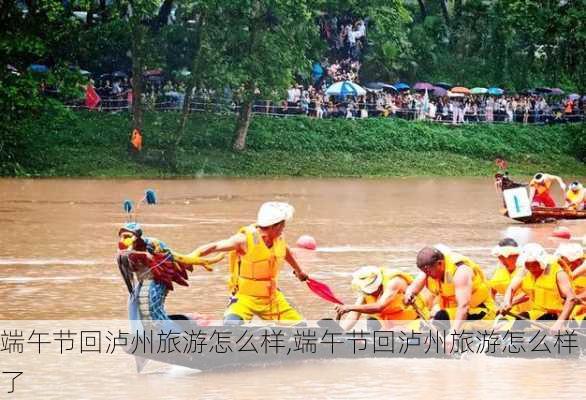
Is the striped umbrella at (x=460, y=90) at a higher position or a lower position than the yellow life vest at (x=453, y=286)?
higher

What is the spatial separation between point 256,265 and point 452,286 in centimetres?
202

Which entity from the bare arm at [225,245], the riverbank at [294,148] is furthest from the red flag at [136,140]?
the bare arm at [225,245]

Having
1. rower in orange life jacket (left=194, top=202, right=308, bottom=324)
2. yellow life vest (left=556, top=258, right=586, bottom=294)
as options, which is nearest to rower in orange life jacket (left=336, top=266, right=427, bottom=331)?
rower in orange life jacket (left=194, top=202, right=308, bottom=324)

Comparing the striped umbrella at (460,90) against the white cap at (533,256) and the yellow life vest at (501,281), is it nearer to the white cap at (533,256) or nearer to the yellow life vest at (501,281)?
the yellow life vest at (501,281)

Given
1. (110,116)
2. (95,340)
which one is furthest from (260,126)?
(95,340)

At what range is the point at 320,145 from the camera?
51.0 meters

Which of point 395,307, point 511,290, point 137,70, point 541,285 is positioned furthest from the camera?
point 137,70

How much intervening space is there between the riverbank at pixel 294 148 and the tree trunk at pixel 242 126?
0.38 meters

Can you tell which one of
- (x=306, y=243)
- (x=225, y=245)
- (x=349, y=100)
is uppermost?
(x=349, y=100)

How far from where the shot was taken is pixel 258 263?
14.2 m

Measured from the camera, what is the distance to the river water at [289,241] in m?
13.9

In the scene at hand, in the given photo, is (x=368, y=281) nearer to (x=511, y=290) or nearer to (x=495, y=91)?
(x=511, y=290)

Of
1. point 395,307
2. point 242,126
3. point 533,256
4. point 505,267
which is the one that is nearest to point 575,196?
point 505,267

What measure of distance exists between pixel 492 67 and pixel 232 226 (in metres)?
28.4
